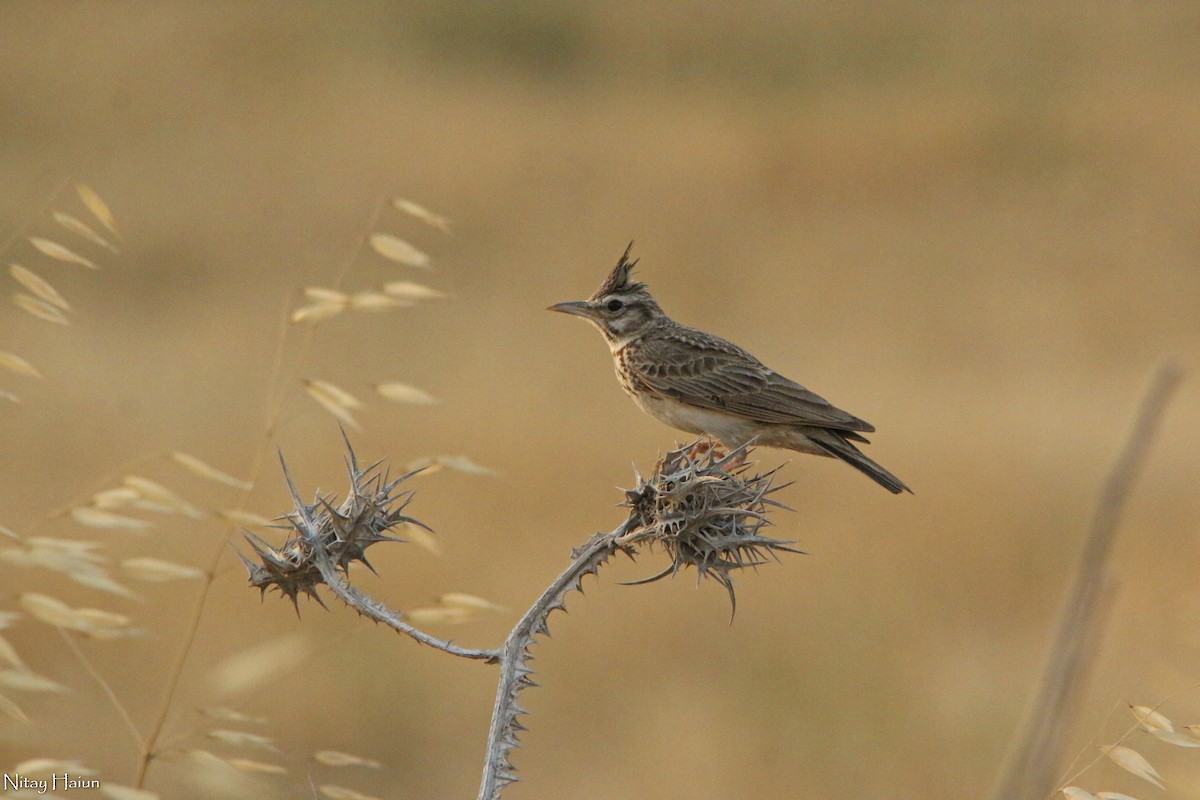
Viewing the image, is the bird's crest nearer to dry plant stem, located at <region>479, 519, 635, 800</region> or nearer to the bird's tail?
the bird's tail

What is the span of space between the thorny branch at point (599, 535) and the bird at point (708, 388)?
3.16 m

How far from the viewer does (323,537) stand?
11.2ft

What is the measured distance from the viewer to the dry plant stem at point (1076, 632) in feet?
7.46

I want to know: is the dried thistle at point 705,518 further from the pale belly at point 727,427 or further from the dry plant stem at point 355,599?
→ the pale belly at point 727,427

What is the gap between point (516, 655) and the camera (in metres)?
2.99

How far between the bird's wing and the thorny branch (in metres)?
3.42

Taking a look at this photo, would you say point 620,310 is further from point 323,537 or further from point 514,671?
point 514,671

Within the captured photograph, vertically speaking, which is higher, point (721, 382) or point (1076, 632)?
point (721, 382)

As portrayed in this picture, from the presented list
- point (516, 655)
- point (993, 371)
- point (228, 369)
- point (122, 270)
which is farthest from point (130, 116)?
point (516, 655)

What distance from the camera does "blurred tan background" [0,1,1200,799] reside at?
1198 cm

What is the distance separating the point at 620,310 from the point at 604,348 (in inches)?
518

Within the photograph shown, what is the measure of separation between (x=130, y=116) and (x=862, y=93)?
16.0 m

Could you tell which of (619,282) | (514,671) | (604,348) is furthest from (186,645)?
(604,348)

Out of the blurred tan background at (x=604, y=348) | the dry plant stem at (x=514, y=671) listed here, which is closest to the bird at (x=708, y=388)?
the blurred tan background at (x=604, y=348)
